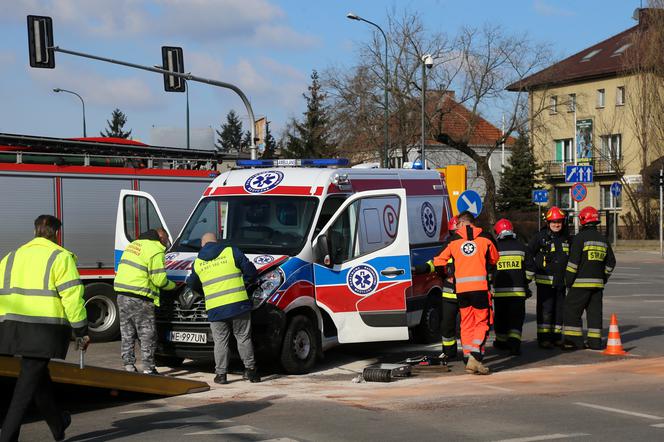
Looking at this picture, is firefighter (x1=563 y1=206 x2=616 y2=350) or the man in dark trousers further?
firefighter (x1=563 y1=206 x2=616 y2=350)

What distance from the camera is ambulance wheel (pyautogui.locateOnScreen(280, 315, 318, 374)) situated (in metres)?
11.6

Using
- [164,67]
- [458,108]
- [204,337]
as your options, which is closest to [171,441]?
[204,337]

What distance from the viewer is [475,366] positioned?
38.1 ft

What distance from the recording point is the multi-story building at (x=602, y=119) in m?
56.4

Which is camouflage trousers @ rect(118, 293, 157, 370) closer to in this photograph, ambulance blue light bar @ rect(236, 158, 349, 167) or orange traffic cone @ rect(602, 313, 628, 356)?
ambulance blue light bar @ rect(236, 158, 349, 167)

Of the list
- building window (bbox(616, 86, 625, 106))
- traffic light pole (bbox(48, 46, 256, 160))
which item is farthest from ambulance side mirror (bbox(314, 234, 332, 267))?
building window (bbox(616, 86, 625, 106))

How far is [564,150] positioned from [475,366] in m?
60.6

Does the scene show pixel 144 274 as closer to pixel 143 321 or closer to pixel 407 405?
pixel 143 321

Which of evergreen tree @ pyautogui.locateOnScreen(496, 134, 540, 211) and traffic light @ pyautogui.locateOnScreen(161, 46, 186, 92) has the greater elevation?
traffic light @ pyautogui.locateOnScreen(161, 46, 186, 92)

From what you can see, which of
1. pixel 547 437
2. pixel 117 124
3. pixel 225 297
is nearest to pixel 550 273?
pixel 225 297

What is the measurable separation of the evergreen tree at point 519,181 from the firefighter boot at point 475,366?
56971mm

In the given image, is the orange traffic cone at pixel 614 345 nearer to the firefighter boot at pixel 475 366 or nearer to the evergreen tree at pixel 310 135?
the firefighter boot at pixel 475 366

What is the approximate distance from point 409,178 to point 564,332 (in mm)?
3121

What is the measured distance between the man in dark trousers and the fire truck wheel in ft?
13.1
